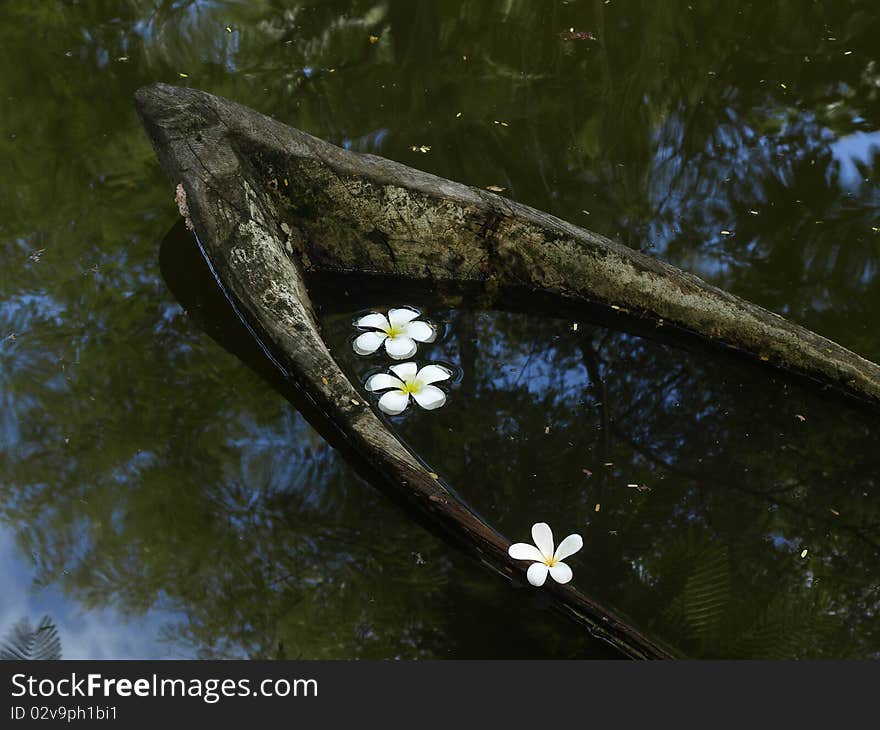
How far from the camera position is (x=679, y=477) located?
251cm

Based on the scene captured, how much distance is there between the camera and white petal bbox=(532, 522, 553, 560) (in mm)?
2186

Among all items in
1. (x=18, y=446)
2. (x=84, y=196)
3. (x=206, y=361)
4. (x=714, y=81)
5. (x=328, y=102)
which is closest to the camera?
(x=18, y=446)

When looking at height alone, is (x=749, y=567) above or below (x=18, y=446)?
below

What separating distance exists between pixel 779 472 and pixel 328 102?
105 inches

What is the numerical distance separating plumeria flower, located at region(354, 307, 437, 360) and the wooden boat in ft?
0.50

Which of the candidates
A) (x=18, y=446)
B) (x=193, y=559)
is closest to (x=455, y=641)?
(x=193, y=559)

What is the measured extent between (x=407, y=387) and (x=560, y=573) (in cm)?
73

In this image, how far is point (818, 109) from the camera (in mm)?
4359

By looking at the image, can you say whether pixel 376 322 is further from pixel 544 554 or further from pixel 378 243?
pixel 544 554

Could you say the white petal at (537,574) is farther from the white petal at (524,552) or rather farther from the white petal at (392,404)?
the white petal at (392,404)

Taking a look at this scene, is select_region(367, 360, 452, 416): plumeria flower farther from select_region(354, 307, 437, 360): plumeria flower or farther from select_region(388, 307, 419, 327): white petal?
select_region(388, 307, 419, 327): white petal

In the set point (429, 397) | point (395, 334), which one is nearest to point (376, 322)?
point (395, 334)

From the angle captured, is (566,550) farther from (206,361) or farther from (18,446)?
(18,446)

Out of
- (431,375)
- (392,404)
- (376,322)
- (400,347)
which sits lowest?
(392,404)
